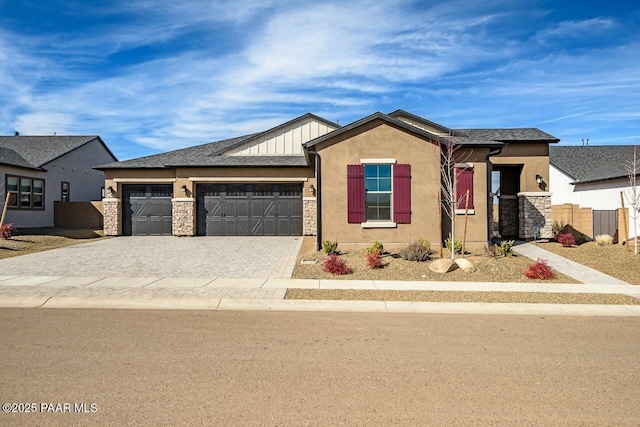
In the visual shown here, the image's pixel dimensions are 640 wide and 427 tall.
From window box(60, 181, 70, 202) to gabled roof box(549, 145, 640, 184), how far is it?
32.8m

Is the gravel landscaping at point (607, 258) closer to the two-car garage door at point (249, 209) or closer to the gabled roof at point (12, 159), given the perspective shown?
the two-car garage door at point (249, 209)

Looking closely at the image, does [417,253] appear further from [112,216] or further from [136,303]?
[112,216]

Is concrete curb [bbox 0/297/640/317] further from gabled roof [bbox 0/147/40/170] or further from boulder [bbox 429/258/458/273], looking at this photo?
gabled roof [bbox 0/147/40/170]

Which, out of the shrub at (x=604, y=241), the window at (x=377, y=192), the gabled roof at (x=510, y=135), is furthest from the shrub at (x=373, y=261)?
the shrub at (x=604, y=241)

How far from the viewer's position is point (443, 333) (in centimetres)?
644

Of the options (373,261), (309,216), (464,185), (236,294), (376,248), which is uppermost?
(464,185)

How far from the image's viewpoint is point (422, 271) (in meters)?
11.7

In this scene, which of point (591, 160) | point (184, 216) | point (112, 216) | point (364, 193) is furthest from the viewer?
point (591, 160)

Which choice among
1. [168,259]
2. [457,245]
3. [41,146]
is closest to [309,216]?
[168,259]

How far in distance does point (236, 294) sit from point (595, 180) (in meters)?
22.4

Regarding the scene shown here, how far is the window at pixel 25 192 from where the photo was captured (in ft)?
74.0

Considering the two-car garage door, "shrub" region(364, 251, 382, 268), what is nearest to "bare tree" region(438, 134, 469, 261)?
"shrub" region(364, 251, 382, 268)

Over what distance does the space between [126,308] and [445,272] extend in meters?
8.21

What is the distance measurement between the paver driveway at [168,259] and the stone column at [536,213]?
10437 millimetres
